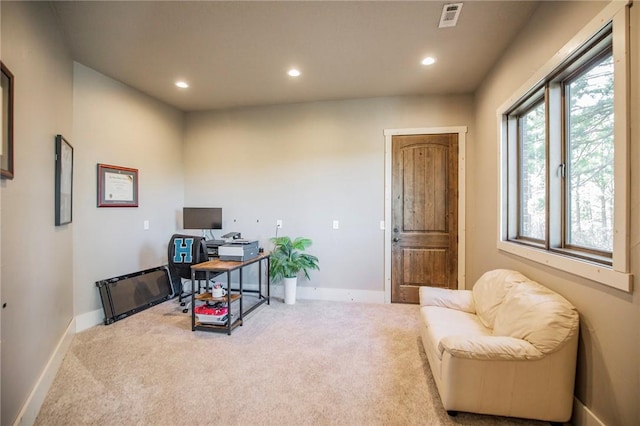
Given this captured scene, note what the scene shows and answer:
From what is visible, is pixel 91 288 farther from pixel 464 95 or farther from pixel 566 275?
pixel 464 95

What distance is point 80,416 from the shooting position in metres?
1.69

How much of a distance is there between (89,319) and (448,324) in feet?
11.5

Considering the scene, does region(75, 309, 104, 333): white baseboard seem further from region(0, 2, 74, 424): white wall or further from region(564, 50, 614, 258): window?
region(564, 50, 614, 258): window

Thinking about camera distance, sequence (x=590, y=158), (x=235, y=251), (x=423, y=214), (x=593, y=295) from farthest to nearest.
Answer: (x=423, y=214), (x=235, y=251), (x=590, y=158), (x=593, y=295)

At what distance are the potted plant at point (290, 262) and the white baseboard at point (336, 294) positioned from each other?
27 cm

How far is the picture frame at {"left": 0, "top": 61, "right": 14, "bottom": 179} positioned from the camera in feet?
4.72

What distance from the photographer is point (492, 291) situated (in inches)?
87.4

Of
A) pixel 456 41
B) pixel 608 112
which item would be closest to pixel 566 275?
pixel 608 112

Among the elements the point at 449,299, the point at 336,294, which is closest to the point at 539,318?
the point at 449,299

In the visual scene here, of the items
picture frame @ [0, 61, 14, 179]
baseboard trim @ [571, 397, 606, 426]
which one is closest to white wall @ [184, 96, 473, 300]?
baseboard trim @ [571, 397, 606, 426]

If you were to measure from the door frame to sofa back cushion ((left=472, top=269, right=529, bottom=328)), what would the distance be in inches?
48.2

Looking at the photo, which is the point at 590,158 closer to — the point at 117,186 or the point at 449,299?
the point at 449,299

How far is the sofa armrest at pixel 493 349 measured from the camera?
1.53 m

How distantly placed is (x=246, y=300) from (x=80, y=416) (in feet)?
7.06
